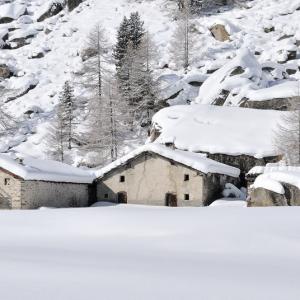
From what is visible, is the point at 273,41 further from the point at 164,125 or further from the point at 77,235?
the point at 77,235

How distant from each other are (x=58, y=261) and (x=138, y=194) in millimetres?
23805

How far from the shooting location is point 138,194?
33.2 metres

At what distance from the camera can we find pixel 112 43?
72250mm

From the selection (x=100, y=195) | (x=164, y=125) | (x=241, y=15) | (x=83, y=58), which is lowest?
(x=100, y=195)

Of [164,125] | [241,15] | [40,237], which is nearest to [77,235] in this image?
[40,237]

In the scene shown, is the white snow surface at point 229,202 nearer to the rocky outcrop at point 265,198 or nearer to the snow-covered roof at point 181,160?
the snow-covered roof at point 181,160

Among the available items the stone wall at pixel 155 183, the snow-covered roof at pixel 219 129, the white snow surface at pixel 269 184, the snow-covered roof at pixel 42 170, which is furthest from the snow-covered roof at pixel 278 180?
the snow-covered roof at pixel 42 170

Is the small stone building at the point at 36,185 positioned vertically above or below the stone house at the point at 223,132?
below

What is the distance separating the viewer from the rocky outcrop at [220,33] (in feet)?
223

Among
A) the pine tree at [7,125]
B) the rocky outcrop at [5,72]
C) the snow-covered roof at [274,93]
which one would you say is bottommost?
the pine tree at [7,125]

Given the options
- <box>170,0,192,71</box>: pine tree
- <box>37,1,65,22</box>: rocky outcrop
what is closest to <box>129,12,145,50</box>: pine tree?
<box>170,0,192,71</box>: pine tree

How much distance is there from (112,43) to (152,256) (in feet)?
212

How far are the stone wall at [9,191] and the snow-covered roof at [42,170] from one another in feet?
1.39

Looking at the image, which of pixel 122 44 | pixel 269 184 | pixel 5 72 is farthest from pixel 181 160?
pixel 5 72
